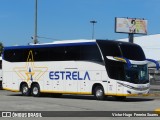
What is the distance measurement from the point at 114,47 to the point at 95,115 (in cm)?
1131

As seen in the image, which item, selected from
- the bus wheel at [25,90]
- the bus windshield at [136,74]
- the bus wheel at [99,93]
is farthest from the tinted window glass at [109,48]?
the bus wheel at [25,90]

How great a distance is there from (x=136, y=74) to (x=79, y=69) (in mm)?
3654

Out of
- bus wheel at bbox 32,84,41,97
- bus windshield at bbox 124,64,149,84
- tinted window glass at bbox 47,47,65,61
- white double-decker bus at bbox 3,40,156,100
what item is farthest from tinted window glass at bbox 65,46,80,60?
bus wheel at bbox 32,84,41,97

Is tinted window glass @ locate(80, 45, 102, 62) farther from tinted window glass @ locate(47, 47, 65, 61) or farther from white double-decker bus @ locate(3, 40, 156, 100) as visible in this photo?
tinted window glass @ locate(47, 47, 65, 61)

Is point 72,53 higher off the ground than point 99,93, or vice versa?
point 72,53

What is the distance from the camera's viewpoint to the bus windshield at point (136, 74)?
92.3 ft

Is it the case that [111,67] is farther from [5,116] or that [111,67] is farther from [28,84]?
[5,116]

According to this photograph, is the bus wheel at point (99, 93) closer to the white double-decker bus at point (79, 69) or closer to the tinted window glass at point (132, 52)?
the white double-decker bus at point (79, 69)

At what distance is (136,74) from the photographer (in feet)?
93.8

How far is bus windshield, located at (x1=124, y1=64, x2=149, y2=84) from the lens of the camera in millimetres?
28141

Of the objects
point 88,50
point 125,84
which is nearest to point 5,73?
point 88,50

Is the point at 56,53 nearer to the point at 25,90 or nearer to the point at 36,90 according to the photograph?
the point at 36,90

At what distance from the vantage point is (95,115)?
17531 millimetres

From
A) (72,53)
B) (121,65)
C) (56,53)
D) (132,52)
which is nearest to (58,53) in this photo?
(56,53)
